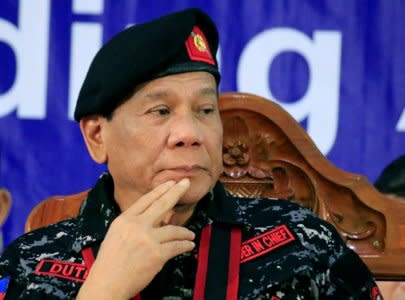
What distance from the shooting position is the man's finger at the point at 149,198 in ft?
4.28

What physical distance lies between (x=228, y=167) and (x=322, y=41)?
1.99 ft

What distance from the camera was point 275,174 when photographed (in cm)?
181

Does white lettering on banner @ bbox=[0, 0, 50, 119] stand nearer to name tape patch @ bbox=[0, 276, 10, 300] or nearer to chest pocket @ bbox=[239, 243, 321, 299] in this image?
name tape patch @ bbox=[0, 276, 10, 300]

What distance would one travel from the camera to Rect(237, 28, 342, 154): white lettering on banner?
2.21 metres

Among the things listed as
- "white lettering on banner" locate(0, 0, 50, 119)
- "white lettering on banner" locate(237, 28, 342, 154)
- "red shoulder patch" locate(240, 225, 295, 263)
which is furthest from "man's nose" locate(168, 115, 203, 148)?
"white lettering on banner" locate(0, 0, 50, 119)

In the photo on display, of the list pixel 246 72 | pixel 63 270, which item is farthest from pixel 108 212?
pixel 246 72

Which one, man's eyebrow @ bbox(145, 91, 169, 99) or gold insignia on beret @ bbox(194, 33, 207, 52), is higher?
gold insignia on beret @ bbox(194, 33, 207, 52)

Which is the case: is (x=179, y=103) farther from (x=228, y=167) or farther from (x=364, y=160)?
(x=364, y=160)

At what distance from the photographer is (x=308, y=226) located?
150 centimetres

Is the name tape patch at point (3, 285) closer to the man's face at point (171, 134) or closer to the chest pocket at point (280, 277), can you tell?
the man's face at point (171, 134)

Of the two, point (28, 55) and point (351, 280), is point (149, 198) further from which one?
point (28, 55)

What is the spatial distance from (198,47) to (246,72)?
0.88 meters

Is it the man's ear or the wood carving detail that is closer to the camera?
the man's ear

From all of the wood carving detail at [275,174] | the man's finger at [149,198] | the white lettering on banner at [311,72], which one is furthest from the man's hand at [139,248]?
the white lettering on banner at [311,72]
